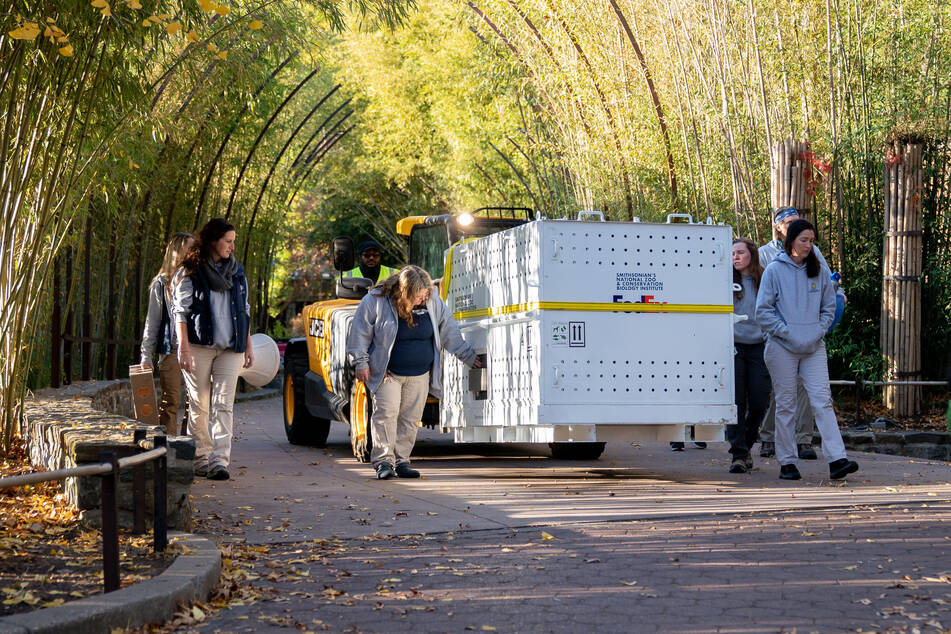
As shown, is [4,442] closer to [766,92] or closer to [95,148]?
[95,148]

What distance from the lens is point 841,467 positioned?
923cm

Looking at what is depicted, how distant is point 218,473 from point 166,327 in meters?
1.21

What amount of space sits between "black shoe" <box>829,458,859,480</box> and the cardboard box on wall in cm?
486

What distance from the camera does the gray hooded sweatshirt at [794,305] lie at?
9.48m

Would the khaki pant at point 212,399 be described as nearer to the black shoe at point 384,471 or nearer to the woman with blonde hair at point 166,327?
the woman with blonde hair at point 166,327

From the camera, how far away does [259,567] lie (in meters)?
6.26

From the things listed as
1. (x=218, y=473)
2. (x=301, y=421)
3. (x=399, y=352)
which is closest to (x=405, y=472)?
(x=399, y=352)

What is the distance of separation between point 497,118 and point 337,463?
19.5m

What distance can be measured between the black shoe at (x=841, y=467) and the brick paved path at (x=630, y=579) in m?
1.52

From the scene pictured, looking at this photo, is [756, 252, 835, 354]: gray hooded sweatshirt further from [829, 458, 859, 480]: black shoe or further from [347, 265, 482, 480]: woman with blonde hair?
[347, 265, 482, 480]: woman with blonde hair

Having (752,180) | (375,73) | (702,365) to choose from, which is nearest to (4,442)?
(702,365)

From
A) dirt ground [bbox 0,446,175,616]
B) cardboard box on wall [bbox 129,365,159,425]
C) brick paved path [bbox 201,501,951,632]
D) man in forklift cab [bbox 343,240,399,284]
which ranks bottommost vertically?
brick paved path [bbox 201,501,951,632]

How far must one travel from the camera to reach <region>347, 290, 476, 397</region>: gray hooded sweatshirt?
390 inches

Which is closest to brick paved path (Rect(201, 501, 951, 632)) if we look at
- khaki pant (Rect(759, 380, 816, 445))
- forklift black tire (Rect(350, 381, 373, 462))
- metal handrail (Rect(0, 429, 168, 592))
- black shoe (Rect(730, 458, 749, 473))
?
metal handrail (Rect(0, 429, 168, 592))
